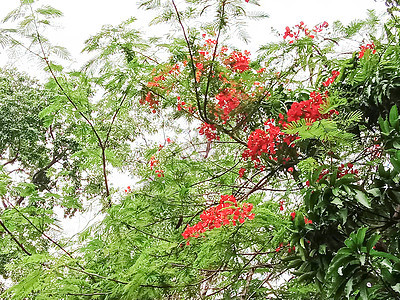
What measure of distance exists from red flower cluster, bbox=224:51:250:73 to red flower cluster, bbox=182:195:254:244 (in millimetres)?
947

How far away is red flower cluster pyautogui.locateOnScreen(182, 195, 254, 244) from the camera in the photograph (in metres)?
1.88

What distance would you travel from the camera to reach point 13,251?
571 centimetres

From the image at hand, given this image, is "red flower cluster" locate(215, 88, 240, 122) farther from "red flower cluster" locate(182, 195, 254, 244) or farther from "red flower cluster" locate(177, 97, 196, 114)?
"red flower cluster" locate(182, 195, 254, 244)

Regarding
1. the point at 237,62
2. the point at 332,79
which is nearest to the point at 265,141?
the point at 332,79

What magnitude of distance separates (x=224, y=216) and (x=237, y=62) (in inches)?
45.4

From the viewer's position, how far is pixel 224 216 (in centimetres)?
192

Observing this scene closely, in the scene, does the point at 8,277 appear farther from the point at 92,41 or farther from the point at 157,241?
the point at 92,41

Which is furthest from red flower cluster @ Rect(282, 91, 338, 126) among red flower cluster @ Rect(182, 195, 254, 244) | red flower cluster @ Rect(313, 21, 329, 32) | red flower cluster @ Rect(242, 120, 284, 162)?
red flower cluster @ Rect(313, 21, 329, 32)

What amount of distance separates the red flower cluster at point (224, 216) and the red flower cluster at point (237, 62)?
0.95m

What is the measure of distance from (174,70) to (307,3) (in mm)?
2383

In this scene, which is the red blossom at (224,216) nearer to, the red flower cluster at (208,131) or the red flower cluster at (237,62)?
the red flower cluster at (208,131)

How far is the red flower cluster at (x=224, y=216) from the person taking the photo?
6.17ft

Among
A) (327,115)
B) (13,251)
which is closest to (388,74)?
(327,115)

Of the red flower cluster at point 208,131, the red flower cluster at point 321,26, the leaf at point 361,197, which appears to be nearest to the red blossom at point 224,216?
the leaf at point 361,197
